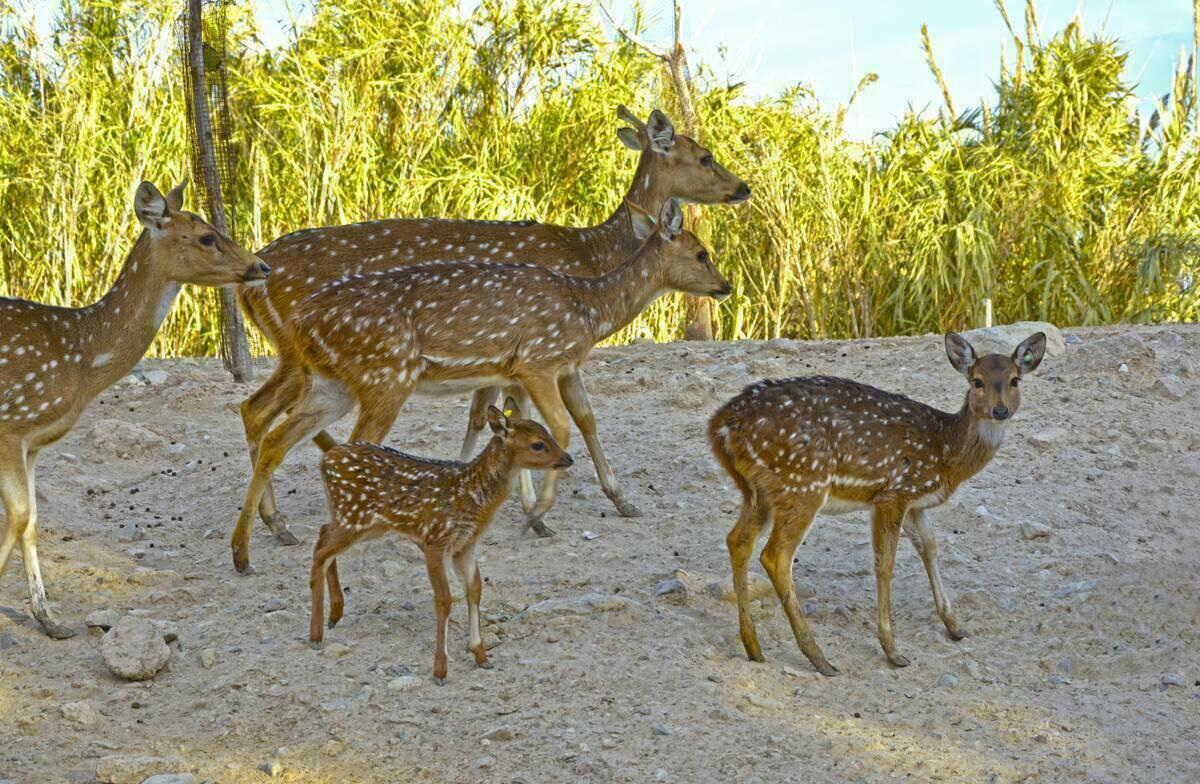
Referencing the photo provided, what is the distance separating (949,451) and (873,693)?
1.18 m

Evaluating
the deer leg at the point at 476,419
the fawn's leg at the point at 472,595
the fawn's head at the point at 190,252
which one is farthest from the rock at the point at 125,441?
the fawn's leg at the point at 472,595

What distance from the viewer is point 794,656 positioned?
5941 millimetres

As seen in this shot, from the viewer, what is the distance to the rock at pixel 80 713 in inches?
203

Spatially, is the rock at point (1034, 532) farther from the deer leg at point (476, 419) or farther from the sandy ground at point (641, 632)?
the deer leg at point (476, 419)

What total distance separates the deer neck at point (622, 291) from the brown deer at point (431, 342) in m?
0.01

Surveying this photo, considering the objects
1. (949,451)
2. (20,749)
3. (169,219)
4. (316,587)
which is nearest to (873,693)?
(949,451)

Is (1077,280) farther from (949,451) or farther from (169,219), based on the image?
(169,219)

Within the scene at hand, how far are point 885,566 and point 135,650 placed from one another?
118 inches

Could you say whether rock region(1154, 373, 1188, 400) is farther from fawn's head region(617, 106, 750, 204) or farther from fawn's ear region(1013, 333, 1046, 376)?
fawn's ear region(1013, 333, 1046, 376)

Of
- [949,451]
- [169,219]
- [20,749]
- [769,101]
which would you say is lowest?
[20,749]

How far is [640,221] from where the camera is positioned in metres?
8.19

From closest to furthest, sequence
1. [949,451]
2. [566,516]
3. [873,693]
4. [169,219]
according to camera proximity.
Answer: [873,693] < [949,451] < [169,219] < [566,516]

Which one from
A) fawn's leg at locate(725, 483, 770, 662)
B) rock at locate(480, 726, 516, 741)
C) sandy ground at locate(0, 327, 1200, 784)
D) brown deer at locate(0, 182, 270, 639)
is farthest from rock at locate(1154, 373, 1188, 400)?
rock at locate(480, 726, 516, 741)

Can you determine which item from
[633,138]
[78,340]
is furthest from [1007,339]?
[78,340]
